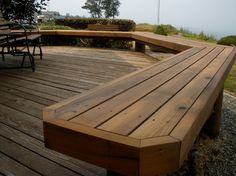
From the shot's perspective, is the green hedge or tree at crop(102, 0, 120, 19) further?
tree at crop(102, 0, 120, 19)

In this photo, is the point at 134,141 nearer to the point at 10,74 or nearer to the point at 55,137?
the point at 55,137

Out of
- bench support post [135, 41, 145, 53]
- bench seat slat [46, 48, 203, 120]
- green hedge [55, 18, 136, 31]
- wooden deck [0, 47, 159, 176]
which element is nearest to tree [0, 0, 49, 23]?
wooden deck [0, 47, 159, 176]

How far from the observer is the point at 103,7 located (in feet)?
115

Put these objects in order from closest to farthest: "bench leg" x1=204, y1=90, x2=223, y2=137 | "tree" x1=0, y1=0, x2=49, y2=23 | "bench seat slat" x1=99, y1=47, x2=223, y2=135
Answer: "bench seat slat" x1=99, y1=47, x2=223, y2=135 < "bench leg" x1=204, y1=90, x2=223, y2=137 < "tree" x1=0, y1=0, x2=49, y2=23

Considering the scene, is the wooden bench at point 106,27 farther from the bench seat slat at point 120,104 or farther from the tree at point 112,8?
the tree at point 112,8

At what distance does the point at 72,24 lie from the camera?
43.2 feet

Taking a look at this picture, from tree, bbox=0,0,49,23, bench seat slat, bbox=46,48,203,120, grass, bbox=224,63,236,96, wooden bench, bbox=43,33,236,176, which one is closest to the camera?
wooden bench, bbox=43,33,236,176

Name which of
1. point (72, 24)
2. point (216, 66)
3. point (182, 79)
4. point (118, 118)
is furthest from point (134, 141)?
point (72, 24)

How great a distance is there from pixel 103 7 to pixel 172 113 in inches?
1393

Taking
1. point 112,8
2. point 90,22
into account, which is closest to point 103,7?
point 112,8

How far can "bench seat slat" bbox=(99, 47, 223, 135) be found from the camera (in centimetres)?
112

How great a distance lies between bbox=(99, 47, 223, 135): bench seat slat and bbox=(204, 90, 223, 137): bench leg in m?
1.13

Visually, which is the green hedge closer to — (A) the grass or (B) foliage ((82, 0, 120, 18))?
(A) the grass

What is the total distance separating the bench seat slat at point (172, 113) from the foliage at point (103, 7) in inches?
1282
